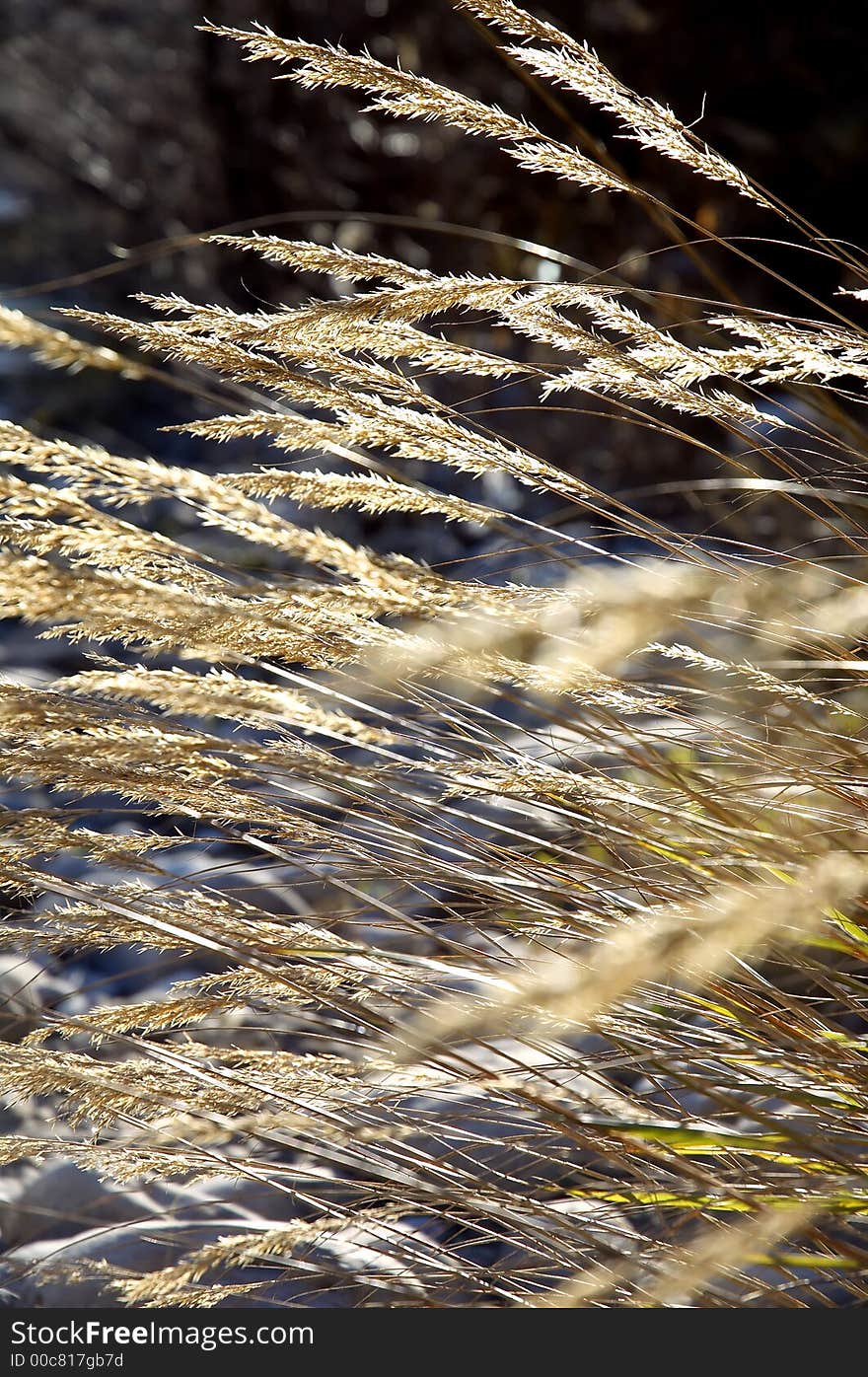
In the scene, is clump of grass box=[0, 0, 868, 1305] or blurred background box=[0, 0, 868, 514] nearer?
clump of grass box=[0, 0, 868, 1305]

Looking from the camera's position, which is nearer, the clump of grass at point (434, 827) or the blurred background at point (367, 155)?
the clump of grass at point (434, 827)

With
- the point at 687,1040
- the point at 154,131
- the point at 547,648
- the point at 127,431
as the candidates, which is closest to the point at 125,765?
the point at 547,648

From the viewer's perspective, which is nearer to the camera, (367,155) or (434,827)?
(434,827)

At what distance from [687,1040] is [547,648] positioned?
43 cm

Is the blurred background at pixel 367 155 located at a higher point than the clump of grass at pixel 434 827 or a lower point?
higher

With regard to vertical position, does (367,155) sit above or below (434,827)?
above

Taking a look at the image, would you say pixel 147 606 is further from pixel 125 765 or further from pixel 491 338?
pixel 491 338

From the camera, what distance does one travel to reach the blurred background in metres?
4.10

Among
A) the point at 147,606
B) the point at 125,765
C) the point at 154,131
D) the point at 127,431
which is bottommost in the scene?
the point at 127,431

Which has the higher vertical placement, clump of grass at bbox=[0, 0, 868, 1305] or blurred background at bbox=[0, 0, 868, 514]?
blurred background at bbox=[0, 0, 868, 514]

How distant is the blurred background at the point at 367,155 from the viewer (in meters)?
4.10

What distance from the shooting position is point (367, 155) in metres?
4.73

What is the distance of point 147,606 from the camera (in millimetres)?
918

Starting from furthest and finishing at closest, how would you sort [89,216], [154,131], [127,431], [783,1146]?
[89,216] < [154,131] < [127,431] < [783,1146]
